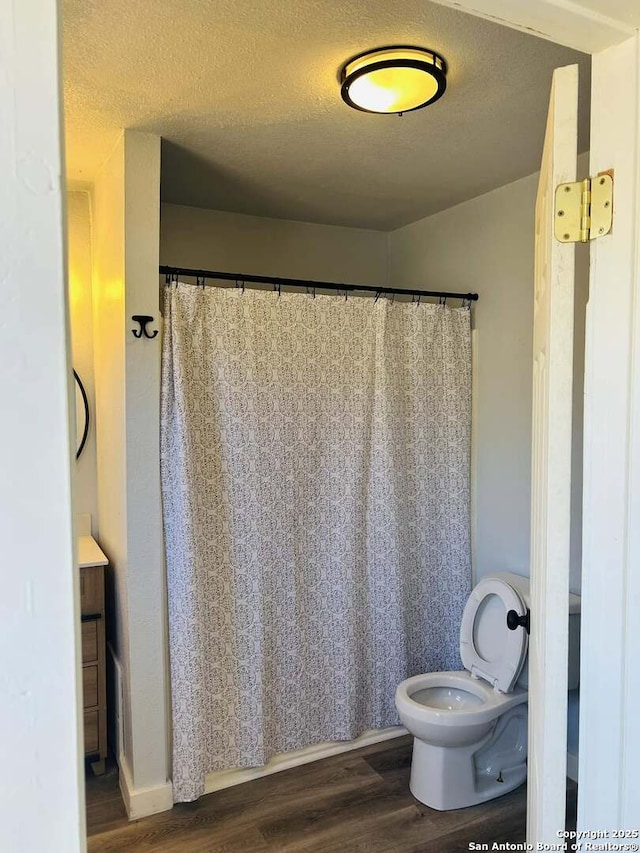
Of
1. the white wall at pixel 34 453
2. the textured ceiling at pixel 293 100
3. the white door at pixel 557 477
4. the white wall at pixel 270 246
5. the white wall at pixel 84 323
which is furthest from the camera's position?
the white wall at pixel 270 246

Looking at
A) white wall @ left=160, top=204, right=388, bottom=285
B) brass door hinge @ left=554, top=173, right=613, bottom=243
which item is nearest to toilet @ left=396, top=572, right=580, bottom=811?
A: brass door hinge @ left=554, top=173, right=613, bottom=243

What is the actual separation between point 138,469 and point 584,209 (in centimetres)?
171

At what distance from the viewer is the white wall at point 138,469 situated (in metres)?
2.18

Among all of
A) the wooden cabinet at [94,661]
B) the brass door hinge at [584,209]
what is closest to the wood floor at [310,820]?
the wooden cabinet at [94,661]

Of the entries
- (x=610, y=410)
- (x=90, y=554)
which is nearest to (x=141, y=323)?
(x=90, y=554)

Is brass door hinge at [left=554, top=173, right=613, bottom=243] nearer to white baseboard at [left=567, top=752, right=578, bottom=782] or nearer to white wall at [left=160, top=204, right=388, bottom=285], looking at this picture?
white baseboard at [left=567, top=752, right=578, bottom=782]

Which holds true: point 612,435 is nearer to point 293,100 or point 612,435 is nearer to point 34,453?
point 34,453

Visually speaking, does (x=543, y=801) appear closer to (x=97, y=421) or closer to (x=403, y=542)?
(x=403, y=542)

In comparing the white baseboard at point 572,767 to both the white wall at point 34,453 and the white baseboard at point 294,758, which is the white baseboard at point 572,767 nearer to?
the white baseboard at point 294,758

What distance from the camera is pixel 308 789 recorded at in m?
2.44

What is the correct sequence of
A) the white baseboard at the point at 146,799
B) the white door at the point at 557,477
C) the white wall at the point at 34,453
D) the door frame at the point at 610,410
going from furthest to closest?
the white baseboard at the point at 146,799 → the white door at the point at 557,477 → the door frame at the point at 610,410 → the white wall at the point at 34,453

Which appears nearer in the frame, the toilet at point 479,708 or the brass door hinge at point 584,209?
the brass door hinge at point 584,209

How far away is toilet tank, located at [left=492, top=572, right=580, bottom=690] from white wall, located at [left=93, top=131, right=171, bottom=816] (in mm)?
1341

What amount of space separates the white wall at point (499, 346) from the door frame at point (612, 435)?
165 centimetres
